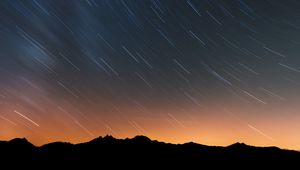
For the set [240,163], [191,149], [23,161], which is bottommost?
[23,161]

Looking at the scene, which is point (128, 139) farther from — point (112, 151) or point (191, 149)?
point (191, 149)

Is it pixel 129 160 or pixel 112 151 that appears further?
pixel 112 151

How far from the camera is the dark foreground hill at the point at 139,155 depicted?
230 feet

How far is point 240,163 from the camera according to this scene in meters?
71.4

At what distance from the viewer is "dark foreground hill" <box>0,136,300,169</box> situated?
70.2 meters

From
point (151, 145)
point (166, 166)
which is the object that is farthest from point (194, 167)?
point (151, 145)

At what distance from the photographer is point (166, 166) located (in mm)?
68750

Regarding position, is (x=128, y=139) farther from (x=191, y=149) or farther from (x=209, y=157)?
(x=209, y=157)

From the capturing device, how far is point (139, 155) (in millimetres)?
82000

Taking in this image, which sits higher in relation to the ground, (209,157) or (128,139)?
(128,139)

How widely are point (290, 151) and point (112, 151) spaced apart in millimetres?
38594

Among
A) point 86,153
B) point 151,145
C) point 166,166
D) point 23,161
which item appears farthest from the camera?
point 151,145

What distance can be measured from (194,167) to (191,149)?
1674cm

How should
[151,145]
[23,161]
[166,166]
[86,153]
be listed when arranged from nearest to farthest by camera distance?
[166,166], [23,161], [86,153], [151,145]
